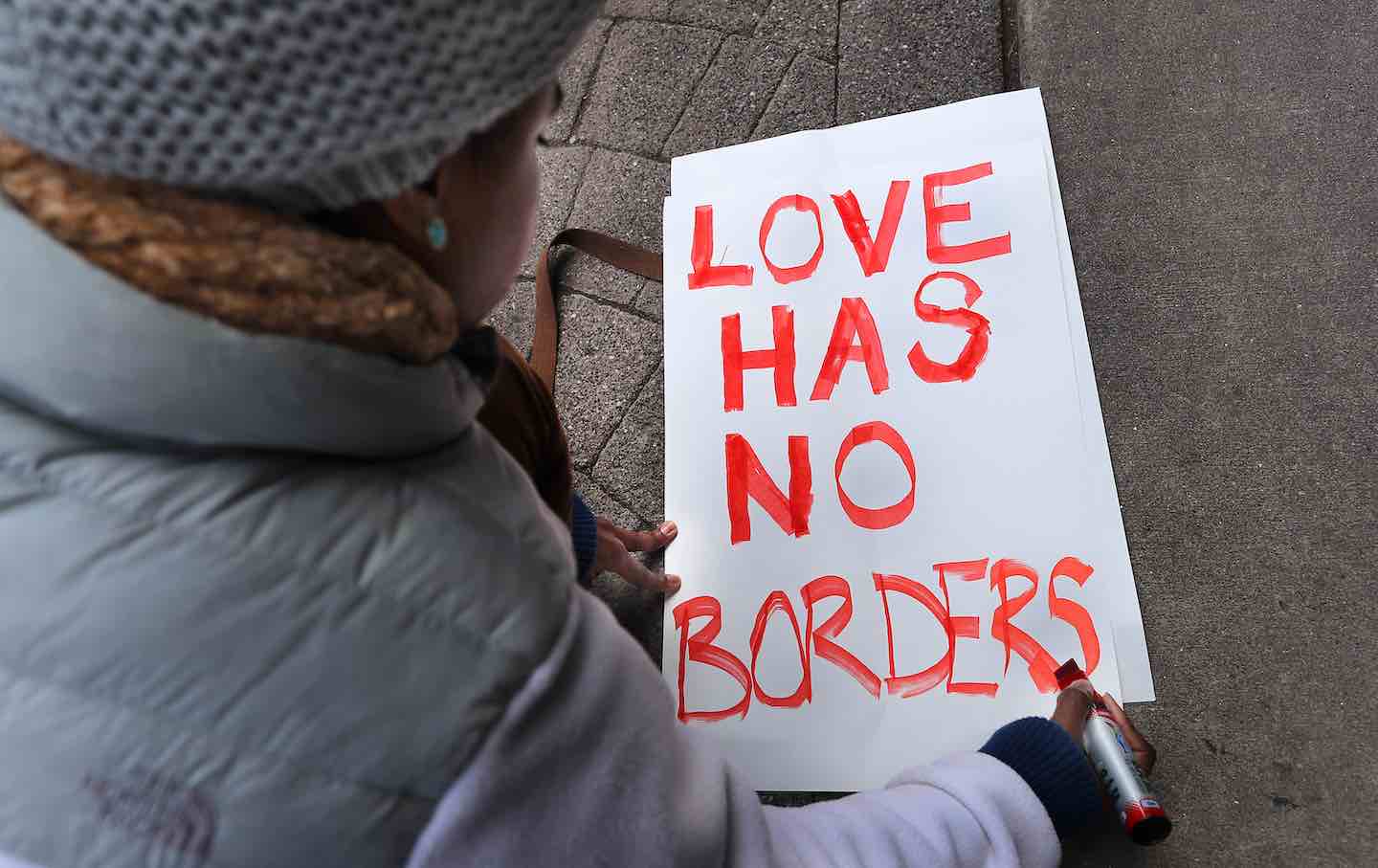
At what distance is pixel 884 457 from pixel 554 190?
2.13ft

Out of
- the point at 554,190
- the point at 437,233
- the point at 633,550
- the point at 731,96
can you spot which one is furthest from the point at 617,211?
the point at 437,233

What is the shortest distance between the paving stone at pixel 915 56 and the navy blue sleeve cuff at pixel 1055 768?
76 cm

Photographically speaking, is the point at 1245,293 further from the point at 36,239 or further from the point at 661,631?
the point at 36,239

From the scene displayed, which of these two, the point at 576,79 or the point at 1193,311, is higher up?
the point at 576,79

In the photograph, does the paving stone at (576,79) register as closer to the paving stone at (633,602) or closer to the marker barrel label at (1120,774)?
the paving stone at (633,602)

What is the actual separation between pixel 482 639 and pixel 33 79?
28cm

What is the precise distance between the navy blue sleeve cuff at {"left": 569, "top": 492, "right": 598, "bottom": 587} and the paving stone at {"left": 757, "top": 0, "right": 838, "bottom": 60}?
2.41ft

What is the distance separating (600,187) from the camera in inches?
48.8

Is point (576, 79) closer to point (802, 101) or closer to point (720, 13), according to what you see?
point (720, 13)

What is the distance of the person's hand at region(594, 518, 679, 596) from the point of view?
889 millimetres

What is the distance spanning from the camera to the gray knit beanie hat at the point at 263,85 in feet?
0.97

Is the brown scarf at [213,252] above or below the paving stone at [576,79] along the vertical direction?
below

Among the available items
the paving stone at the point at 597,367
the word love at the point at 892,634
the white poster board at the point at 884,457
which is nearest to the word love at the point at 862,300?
the white poster board at the point at 884,457

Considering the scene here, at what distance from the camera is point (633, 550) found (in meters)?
0.98
